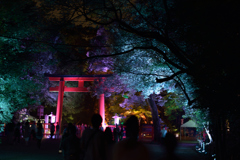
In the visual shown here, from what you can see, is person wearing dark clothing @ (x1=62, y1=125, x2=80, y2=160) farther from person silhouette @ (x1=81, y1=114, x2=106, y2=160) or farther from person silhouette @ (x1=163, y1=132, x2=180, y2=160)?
person silhouette @ (x1=163, y1=132, x2=180, y2=160)

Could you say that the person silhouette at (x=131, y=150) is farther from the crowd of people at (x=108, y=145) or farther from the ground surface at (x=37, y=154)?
the ground surface at (x=37, y=154)

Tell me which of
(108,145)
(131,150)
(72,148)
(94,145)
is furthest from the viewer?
(72,148)

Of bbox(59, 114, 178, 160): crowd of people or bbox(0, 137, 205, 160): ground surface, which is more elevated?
bbox(59, 114, 178, 160): crowd of people

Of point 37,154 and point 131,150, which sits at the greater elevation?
point 131,150

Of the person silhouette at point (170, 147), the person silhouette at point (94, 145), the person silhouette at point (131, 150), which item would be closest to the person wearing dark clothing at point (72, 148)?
the person silhouette at point (94, 145)

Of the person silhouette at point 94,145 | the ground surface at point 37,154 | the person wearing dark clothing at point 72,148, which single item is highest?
the person silhouette at point 94,145

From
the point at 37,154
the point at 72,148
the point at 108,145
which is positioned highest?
the point at 108,145

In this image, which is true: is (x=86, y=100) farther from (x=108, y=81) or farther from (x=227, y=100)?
(x=227, y=100)

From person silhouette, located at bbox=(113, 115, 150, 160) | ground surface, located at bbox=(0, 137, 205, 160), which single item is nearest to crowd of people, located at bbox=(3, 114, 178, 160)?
person silhouette, located at bbox=(113, 115, 150, 160)

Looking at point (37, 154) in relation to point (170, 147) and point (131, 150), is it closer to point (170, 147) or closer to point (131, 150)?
point (131, 150)

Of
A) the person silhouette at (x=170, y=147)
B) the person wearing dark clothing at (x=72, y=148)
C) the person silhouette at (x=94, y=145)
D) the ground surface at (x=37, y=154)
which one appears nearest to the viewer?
the person silhouette at (x=170, y=147)

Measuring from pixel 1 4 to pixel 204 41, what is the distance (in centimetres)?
1035

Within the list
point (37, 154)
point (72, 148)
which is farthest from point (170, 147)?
point (37, 154)

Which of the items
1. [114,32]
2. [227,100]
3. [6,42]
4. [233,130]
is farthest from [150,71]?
[227,100]
